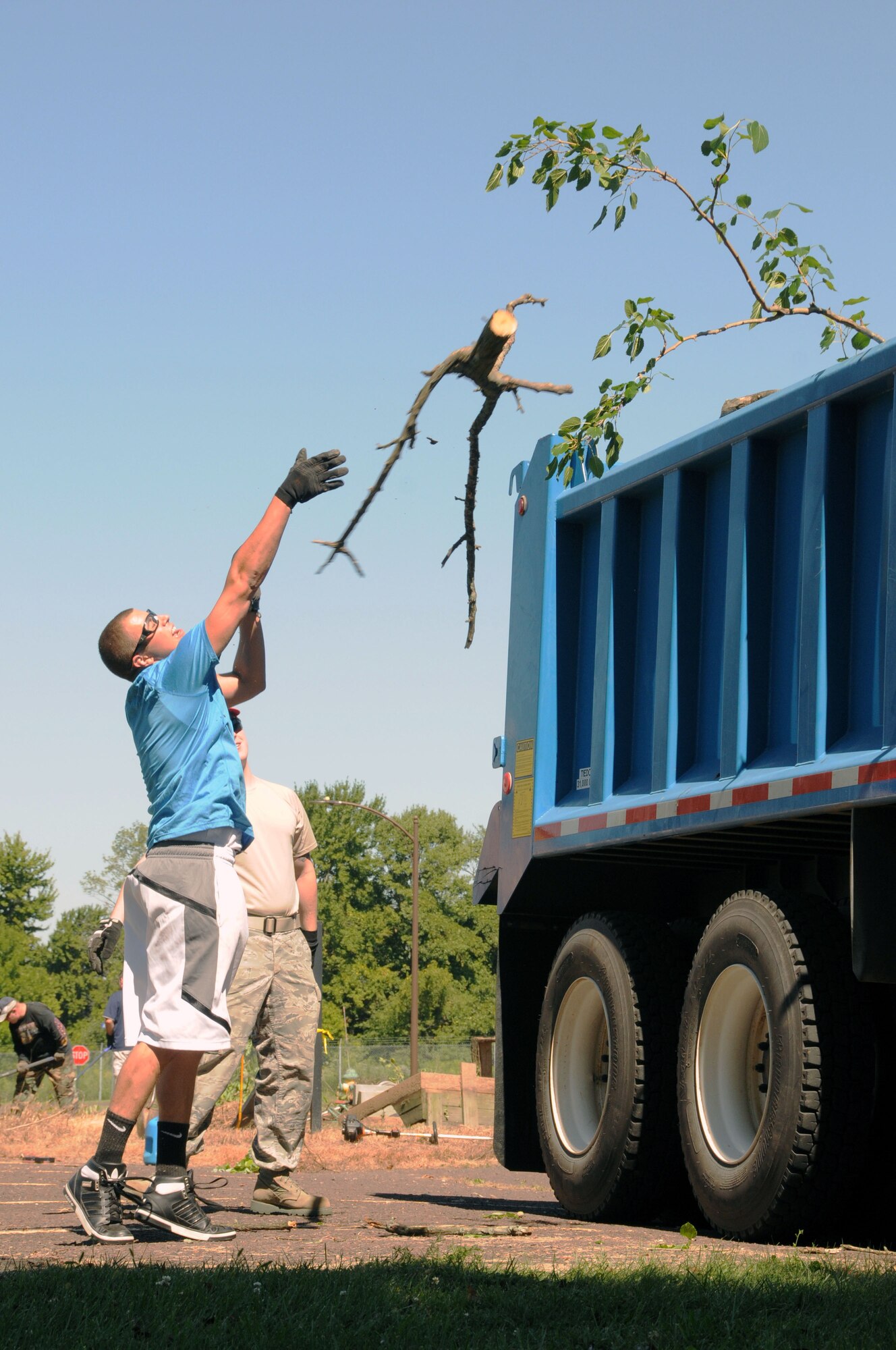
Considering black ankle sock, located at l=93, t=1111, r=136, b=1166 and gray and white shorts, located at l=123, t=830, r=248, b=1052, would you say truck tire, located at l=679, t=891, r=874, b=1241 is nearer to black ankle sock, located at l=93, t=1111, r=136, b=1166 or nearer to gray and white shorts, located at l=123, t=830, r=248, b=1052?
gray and white shorts, located at l=123, t=830, r=248, b=1052

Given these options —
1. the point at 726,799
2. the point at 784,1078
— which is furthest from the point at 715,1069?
the point at 726,799

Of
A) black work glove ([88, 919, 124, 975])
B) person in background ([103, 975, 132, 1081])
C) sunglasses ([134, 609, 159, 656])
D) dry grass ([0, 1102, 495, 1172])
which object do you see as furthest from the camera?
dry grass ([0, 1102, 495, 1172])

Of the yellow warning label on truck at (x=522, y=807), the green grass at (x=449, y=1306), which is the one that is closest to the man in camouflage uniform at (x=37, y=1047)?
the yellow warning label on truck at (x=522, y=807)

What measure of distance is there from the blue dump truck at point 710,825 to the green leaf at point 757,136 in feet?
5.03

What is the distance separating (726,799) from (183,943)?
194 centimetres

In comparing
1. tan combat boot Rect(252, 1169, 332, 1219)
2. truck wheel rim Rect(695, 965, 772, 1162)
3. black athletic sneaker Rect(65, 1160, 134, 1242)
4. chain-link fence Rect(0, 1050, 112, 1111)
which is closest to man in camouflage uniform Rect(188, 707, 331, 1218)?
tan combat boot Rect(252, 1169, 332, 1219)

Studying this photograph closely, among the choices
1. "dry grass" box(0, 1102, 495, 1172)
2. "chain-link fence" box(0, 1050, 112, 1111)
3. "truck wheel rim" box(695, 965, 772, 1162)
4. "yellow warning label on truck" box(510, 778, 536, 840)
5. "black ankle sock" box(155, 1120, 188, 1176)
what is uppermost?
"yellow warning label on truck" box(510, 778, 536, 840)

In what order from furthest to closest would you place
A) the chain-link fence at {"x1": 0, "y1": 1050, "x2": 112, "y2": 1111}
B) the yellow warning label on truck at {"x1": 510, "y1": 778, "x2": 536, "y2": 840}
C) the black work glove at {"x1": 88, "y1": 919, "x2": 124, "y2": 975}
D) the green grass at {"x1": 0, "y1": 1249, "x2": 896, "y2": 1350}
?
1. the chain-link fence at {"x1": 0, "y1": 1050, "x2": 112, "y2": 1111}
2. the yellow warning label on truck at {"x1": 510, "y1": 778, "x2": 536, "y2": 840}
3. the black work glove at {"x1": 88, "y1": 919, "x2": 124, "y2": 975}
4. the green grass at {"x1": 0, "y1": 1249, "x2": 896, "y2": 1350}

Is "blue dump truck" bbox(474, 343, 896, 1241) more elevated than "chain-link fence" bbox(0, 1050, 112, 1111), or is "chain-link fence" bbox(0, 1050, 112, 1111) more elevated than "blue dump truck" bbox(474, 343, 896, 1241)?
"blue dump truck" bbox(474, 343, 896, 1241)

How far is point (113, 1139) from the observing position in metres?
5.25

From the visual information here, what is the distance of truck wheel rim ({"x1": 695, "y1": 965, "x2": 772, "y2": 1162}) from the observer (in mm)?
5910

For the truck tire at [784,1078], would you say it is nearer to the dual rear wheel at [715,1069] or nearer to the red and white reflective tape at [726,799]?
the dual rear wheel at [715,1069]

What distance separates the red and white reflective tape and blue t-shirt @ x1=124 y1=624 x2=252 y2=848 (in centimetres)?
167

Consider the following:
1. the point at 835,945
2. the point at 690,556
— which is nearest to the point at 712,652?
the point at 690,556
